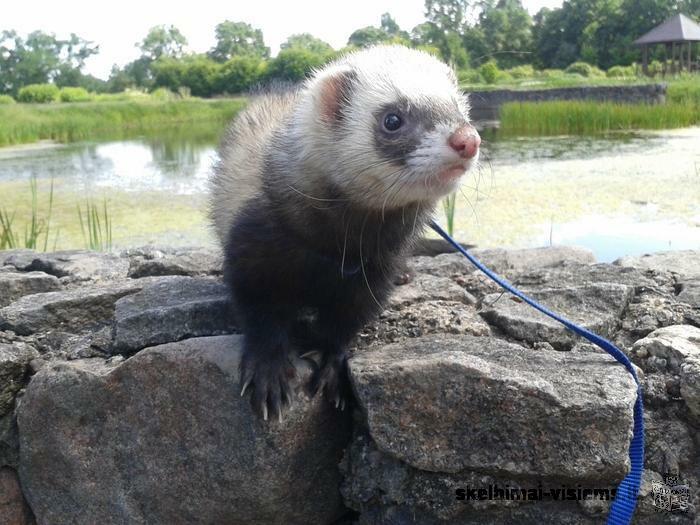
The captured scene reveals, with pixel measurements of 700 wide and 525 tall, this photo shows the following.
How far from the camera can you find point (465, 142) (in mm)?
1607

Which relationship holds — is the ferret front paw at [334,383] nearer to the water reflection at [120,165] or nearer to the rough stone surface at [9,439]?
the rough stone surface at [9,439]

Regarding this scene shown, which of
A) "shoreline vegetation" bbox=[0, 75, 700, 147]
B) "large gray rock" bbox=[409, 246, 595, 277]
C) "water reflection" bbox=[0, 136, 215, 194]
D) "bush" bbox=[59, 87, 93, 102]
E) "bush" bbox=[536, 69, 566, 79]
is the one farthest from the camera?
"bush" bbox=[59, 87, 93, 102]

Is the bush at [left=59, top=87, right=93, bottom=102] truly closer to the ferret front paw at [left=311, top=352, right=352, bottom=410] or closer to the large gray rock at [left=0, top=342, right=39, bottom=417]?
the large gray rock at [left=0, top=342, right=39, bottom=417]

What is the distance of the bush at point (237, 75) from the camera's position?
1166 inches

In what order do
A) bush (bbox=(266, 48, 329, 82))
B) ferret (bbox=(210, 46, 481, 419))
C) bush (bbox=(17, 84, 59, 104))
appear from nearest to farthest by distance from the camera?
ferret (bbox=(210, 46, 481, 419))
bush (bbox=(266, 48, 329, 82))
bush (bbox=(17, 84, 59, 104))

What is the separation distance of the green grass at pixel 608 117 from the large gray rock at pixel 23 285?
39.2ft

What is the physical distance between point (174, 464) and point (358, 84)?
3.83 feet

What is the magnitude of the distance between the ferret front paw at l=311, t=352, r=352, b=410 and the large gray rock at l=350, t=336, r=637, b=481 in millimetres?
89

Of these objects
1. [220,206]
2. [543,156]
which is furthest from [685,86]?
[220,206]

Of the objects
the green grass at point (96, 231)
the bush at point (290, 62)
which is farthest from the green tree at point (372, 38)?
the bush at point (290, 62)

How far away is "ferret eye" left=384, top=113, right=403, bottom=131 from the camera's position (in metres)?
1.75

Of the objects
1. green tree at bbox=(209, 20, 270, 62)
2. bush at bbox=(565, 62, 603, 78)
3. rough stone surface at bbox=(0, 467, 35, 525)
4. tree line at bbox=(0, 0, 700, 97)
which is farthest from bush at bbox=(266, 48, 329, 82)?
green tree at bbox=(209, 20, 270, 62)

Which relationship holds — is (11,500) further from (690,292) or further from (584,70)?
(584,70)

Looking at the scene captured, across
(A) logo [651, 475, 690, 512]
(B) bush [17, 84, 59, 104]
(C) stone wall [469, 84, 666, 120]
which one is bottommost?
(A) logo [651, 475, 690, 512]
